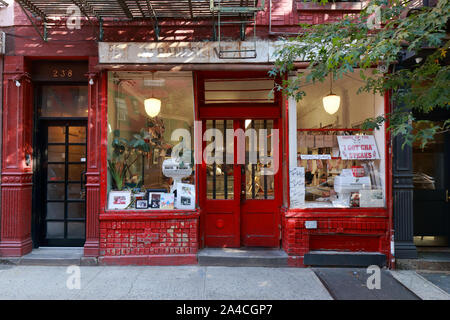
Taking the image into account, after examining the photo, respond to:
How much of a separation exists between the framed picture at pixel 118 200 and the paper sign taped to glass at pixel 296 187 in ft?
10.4

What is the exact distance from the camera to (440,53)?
14.2 ft

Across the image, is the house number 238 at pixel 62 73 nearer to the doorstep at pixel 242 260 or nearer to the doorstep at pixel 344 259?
the doorstep at pixel 242 260

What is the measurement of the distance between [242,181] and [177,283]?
2.47 meters

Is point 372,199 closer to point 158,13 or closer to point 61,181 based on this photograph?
point 158,13

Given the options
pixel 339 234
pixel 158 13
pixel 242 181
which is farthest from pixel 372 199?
pixel 158 13

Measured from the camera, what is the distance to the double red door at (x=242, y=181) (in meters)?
6.15

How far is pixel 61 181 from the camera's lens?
240 inches

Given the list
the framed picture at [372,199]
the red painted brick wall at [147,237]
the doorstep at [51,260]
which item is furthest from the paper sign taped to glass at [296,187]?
the doorstep at [51,260]

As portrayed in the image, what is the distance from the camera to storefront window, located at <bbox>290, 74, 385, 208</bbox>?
5621 mm

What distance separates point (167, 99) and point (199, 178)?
1.75 meters

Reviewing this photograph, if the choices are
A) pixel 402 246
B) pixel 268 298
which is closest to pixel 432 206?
pixel 402 246

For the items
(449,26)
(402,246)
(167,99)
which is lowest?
(402,246)

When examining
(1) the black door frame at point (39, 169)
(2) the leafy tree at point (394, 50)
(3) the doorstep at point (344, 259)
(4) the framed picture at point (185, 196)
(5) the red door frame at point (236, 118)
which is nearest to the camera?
(2) the leafy tree at point (394, 50)

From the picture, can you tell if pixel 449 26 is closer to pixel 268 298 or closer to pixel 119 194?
pixel 268 298
